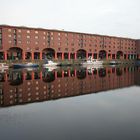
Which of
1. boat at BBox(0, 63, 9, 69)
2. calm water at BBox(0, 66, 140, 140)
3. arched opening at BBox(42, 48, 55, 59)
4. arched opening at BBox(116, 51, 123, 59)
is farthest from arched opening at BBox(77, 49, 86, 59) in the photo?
calm water at BBox(0, 66, 140, 140)

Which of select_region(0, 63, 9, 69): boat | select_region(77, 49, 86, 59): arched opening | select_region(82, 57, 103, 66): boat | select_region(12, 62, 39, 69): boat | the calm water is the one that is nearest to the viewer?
the calm water

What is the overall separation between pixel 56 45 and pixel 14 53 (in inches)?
722

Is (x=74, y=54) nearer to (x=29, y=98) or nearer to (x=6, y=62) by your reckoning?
(x=6, y=62)

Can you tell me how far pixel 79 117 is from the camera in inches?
457

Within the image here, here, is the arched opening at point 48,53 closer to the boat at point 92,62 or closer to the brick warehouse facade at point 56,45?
the brick warehouse facade at point 56,45

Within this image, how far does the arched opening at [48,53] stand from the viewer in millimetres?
87375

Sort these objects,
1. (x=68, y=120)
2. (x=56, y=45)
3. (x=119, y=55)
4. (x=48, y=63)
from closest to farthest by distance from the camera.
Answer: (x=68, y=120) < (x=48, y=63) < (x=56, y=45) < (x=119, y=55)

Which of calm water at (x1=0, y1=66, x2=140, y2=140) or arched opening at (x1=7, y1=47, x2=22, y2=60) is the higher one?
arched opening at (x1=7, y1=47, x2=22, y2=60)

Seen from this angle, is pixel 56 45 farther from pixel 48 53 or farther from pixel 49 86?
pixel 49 86

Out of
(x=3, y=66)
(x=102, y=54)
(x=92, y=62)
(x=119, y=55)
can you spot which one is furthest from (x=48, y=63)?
(x=119, y=55)

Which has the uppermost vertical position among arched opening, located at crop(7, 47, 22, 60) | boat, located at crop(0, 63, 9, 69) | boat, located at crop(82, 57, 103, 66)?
arched opening, located at crop(7, 47, 22, 60)

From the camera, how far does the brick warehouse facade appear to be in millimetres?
75750

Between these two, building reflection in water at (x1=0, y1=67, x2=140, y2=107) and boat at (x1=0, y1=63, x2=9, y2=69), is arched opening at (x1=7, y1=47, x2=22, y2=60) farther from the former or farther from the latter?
building reflection in water at (x1=0, y1=67, x2=140, y2=107)

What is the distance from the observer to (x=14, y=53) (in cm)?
7919
